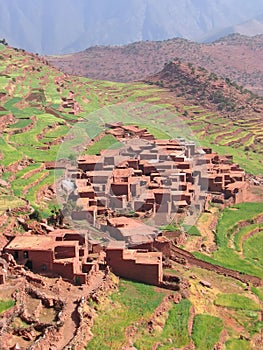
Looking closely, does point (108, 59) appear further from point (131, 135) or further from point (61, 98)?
point (131, 135)

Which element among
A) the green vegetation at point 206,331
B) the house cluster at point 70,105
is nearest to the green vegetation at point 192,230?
the green vegetation at point 206,331

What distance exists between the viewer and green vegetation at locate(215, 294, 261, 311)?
20953mm

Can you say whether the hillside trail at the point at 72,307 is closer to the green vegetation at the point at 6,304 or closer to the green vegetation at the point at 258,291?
the green vegetation at the point at 6,304

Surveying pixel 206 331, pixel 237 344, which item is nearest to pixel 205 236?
pixel 237 344

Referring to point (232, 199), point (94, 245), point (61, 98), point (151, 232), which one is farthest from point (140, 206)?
point (61, 98)

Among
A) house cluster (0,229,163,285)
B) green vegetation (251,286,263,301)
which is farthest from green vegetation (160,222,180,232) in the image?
green vegetation (251,286,263,301)

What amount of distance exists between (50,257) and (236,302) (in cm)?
743

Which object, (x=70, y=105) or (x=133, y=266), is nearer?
(x=133, y=266)

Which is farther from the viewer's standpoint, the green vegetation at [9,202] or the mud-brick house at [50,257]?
the green vegetation at [9,202]

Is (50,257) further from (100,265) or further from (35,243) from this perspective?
(100,265)

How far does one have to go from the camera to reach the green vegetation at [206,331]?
17516 mm

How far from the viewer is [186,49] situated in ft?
458

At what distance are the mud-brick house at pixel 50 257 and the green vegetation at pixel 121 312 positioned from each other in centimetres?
143

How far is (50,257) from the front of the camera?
1869cm
